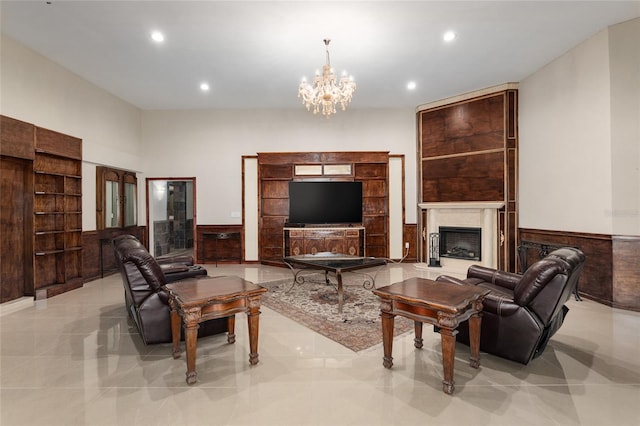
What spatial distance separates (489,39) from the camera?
13.9 ft

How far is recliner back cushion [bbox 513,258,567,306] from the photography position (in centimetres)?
225

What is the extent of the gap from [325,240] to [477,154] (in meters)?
3.61

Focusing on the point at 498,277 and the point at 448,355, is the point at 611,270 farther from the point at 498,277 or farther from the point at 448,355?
the point at 448,355

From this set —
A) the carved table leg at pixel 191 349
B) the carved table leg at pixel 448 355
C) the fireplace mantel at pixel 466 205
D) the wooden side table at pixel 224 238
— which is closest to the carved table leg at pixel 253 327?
the carved table leg at pixel 191 349

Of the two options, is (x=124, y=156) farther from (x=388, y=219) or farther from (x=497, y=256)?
(x=497, y=256)

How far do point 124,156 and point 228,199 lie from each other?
7.75 feet

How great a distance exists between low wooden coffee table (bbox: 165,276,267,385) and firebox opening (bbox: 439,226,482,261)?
5.15m

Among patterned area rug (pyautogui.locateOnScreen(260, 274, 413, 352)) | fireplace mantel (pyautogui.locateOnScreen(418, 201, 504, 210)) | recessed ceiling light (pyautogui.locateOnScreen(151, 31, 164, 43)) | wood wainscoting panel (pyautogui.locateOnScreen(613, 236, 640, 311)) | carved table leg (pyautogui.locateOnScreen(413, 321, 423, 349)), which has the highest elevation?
recessed ceiling light (pyautogui.locateOnScreen(151, 31, 164, 43))

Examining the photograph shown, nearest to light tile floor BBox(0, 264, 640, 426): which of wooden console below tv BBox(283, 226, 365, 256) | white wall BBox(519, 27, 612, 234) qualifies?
white wall BBox(519, 27, 612, 234)

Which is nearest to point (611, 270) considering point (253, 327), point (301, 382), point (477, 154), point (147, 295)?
point (477, 154)

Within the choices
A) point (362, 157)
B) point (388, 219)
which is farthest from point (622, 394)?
point (362, 157)

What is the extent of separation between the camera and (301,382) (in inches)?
87.3

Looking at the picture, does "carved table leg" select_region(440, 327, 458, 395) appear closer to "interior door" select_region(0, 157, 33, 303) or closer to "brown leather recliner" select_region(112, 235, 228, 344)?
"brown leather recliner" select_region(112, 235, 228, 344)

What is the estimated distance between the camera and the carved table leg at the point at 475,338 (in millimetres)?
2332
